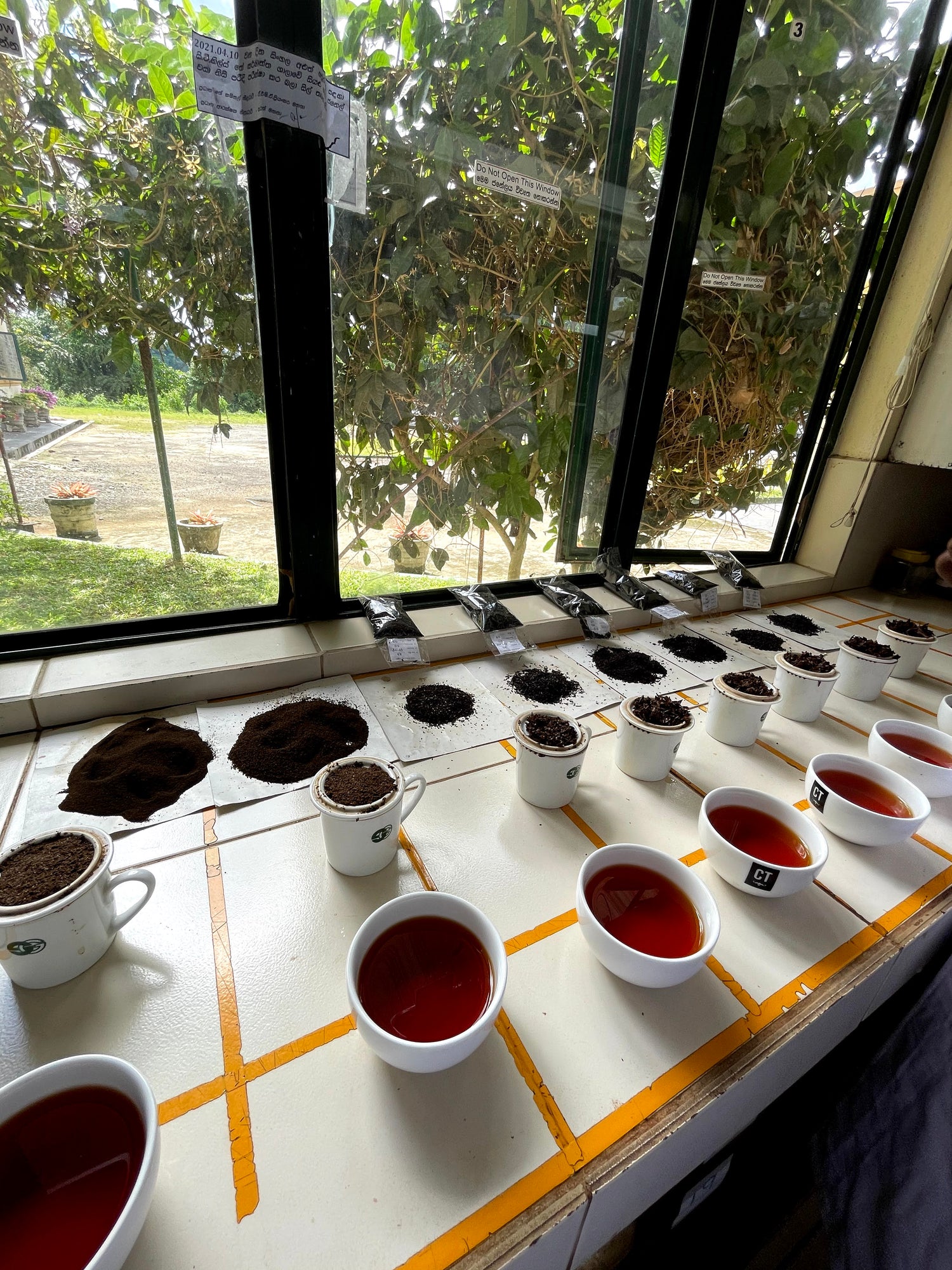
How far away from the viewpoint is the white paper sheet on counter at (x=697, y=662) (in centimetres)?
124

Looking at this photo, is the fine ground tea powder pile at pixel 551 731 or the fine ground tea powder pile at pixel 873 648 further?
the fine ground tea powder pile at pixel 873 648

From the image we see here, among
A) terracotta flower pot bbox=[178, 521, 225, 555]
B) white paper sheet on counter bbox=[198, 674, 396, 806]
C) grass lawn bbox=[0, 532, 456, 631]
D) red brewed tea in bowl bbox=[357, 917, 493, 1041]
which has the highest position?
terracotta flower pot bbox=[178, 521, 225, 555]

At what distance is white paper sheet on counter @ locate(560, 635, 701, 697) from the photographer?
1146 mm

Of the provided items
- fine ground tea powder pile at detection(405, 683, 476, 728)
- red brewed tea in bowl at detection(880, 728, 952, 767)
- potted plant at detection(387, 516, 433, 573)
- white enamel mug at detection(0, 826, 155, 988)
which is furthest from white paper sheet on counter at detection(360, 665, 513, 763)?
red brewed tea in bowl at detection(880, 728, 952, 767)

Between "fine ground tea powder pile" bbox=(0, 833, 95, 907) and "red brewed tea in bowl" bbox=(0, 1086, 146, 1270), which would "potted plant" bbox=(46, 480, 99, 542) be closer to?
"fine ground tea powder pile" bbox=(0, 833, 95, 907)

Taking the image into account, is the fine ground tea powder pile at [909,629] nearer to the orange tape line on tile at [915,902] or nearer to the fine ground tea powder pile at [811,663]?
the fine ground tea powder pile at [811,663]

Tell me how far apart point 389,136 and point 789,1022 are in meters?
1.47

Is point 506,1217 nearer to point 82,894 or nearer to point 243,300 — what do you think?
point 82,894

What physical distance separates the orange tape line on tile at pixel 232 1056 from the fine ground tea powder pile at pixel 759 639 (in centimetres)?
130

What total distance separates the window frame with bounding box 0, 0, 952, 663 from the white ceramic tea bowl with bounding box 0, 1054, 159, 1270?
2.61ft

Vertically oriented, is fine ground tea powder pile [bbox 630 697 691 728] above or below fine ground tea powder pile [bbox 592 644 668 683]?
above

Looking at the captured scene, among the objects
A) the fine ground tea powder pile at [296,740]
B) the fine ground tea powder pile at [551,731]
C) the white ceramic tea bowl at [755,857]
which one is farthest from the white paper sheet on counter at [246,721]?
the white ceramic tea bowl at [755,857]

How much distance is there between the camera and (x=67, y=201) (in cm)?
83

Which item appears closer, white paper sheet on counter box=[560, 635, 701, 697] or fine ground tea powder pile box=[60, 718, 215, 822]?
fine ground tea powder pile box=[60, 718, 215, 822]
